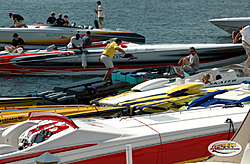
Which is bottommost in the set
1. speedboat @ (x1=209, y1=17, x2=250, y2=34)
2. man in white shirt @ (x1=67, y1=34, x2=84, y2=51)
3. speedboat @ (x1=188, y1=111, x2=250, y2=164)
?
speedboat @ (x1=188, y1=111, x2=250, y2=164)

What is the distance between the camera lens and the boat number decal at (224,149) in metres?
3.82

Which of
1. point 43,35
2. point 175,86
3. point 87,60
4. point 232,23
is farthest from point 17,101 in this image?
point 232,23

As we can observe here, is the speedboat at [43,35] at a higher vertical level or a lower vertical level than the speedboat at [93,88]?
higher

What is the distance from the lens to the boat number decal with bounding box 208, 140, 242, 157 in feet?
12.5

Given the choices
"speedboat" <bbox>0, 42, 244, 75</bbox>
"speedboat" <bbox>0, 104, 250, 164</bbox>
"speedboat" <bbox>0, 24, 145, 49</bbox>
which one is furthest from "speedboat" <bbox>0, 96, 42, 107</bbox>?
"speedboat" <bbox>0, 24, 145, 49</bbox>

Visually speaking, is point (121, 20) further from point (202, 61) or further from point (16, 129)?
point (16, 129)

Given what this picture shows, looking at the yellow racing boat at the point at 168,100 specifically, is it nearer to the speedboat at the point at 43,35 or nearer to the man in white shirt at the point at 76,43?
the man in white shirt at the point at 76,43

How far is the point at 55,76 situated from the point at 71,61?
3.84 ft

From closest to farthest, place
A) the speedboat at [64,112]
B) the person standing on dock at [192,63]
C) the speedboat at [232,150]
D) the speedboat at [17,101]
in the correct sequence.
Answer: the speedboat at [232,150]
the speedboat at [64,112]
the speedboat at [17,101]
the person standing on dock at [192,63]

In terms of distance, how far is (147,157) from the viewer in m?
4.93

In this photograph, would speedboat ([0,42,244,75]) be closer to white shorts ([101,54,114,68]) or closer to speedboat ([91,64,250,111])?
white shorts ([101,54,114,68])

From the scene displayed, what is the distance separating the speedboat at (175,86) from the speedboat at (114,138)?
2.27 metres

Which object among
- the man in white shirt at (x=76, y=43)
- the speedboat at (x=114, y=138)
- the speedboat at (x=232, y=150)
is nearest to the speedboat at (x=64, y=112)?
the speedboat at (x=114, y=138)

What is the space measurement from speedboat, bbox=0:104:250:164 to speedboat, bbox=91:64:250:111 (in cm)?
227
